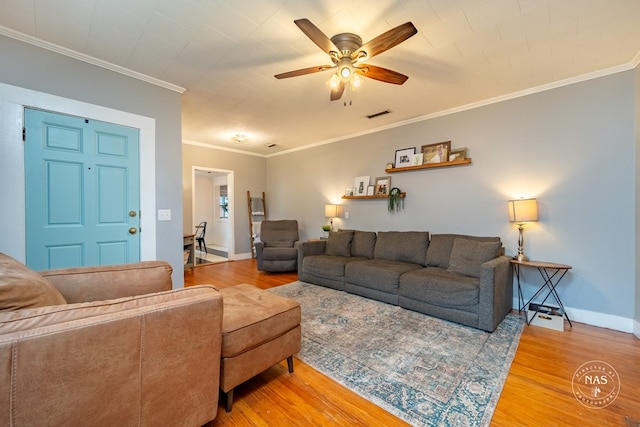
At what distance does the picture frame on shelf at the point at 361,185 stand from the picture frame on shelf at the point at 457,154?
1376mm

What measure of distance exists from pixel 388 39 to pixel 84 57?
269cm

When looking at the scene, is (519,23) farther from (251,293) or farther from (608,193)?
(251,293)

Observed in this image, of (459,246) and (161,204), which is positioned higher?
(161,204)

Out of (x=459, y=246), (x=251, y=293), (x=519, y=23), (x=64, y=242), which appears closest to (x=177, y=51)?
(x=64, y=242)

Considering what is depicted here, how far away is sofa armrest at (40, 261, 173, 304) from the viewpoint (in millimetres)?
1515

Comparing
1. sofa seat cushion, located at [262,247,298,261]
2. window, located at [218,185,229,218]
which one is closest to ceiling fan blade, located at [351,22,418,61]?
sofa seat cushion, located at [262,247,298,261]

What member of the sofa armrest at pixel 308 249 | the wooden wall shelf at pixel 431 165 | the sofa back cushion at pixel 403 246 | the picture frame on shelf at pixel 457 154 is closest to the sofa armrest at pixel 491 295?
the sofa back cushion at pixel 403 246

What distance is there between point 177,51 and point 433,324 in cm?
349

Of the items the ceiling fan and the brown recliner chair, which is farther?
the brown recliner chair

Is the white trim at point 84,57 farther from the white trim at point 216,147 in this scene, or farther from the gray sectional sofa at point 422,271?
the gray sectional sofa at point 422,271

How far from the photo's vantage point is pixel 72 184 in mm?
2396

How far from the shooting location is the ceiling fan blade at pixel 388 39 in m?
1.63

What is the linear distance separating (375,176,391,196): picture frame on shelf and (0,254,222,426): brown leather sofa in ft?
11.6

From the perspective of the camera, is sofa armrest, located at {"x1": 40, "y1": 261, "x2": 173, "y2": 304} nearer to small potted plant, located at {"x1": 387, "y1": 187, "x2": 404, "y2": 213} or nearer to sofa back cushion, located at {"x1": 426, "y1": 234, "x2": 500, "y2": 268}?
sofa back cushion, located at {"x1": 426, "y1": 234, "x2": 500, "y2": 268}
